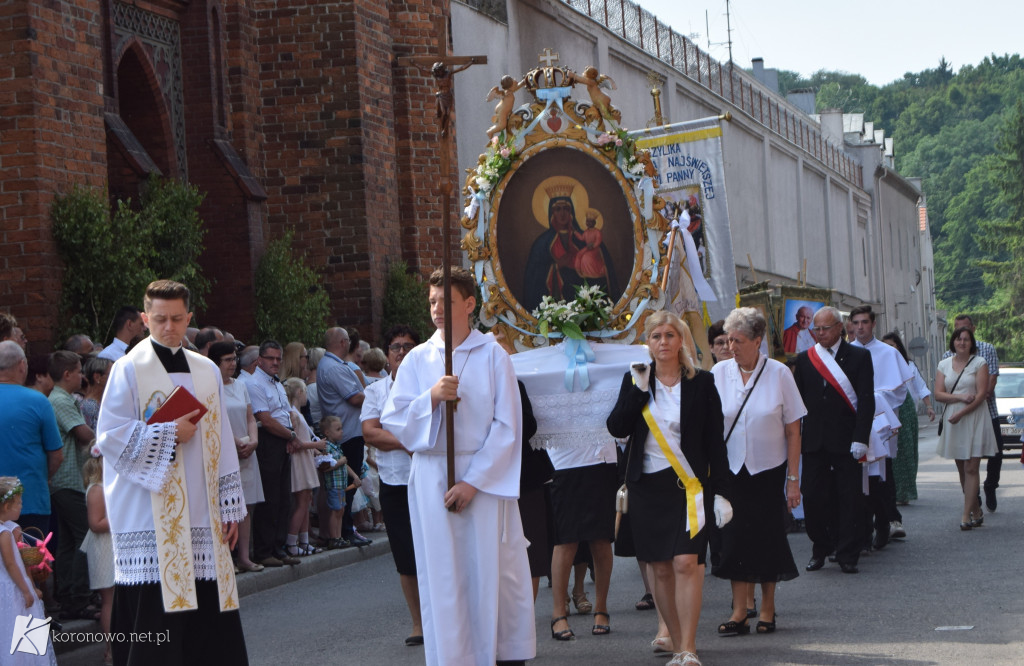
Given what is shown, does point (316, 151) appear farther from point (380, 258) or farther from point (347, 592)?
point (347, 592)

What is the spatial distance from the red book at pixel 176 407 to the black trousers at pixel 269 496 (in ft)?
21.4

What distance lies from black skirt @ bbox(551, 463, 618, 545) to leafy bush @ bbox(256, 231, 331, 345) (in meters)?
9.42

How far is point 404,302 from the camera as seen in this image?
832 inches

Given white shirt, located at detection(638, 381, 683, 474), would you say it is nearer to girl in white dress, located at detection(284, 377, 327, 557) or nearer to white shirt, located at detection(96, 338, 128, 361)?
white shirt, located at detection(96, 338, 128, 361)

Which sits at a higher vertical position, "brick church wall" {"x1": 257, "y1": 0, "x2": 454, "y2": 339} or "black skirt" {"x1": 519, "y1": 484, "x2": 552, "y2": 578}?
"brick church wall" {"x1": 257, "y1": 0, "x2": 454, "y2": 339}

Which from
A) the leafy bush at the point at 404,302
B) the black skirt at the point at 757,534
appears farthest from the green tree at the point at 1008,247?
the black skirt at the point at 757,534

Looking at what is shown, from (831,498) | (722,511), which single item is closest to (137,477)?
(722,511)

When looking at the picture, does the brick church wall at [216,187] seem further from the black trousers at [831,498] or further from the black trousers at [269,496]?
the black trousers at [831,498]

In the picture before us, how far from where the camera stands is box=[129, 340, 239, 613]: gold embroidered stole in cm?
709

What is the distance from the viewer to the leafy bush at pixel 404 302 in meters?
21.1

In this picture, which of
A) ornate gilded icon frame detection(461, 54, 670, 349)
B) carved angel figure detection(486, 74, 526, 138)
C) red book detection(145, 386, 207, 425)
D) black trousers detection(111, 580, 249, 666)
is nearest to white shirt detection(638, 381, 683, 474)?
black trousers detection(111, 580, 249, 666)

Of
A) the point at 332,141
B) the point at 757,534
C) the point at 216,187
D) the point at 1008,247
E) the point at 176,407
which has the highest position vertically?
the point at 1008,247

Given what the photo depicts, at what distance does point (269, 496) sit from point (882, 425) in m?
5.56

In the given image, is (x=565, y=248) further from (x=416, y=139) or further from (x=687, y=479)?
(x=416, y=139)
